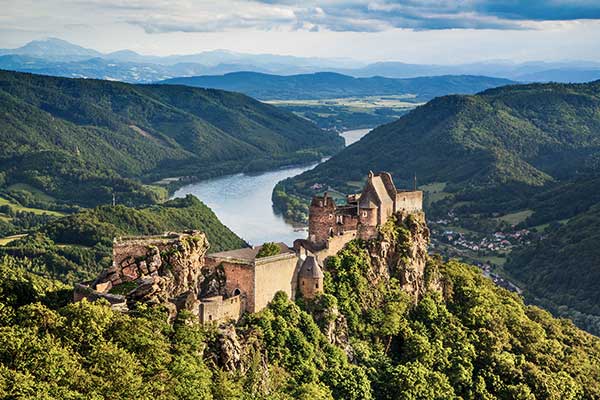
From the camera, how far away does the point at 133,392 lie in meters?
43.4

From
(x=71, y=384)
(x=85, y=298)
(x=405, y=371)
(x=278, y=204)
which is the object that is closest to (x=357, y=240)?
(x=405, y=371)

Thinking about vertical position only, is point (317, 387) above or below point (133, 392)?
below

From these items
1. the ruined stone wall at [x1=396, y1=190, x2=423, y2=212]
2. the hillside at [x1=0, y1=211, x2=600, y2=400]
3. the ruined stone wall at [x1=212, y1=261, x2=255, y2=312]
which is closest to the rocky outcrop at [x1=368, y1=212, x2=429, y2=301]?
the hillside at [x1=0, y1=211, x2=600, y2=400]

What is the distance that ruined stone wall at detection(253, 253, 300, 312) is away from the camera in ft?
187

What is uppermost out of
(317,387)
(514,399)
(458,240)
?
(317,387)

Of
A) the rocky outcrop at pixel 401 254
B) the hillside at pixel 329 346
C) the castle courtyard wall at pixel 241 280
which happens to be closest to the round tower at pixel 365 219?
the rocky outcrop at pixel 401 254

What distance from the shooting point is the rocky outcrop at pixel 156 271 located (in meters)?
53.1

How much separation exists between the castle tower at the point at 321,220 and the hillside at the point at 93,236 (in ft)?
184

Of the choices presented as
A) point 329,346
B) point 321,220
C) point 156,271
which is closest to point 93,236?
point 321,220

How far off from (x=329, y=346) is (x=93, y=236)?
81.1m

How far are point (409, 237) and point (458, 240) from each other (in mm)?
109144

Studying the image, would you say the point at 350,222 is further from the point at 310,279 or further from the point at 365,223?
the point at 310,279

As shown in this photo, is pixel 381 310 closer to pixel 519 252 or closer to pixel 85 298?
pixel 85 298

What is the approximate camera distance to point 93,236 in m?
133
